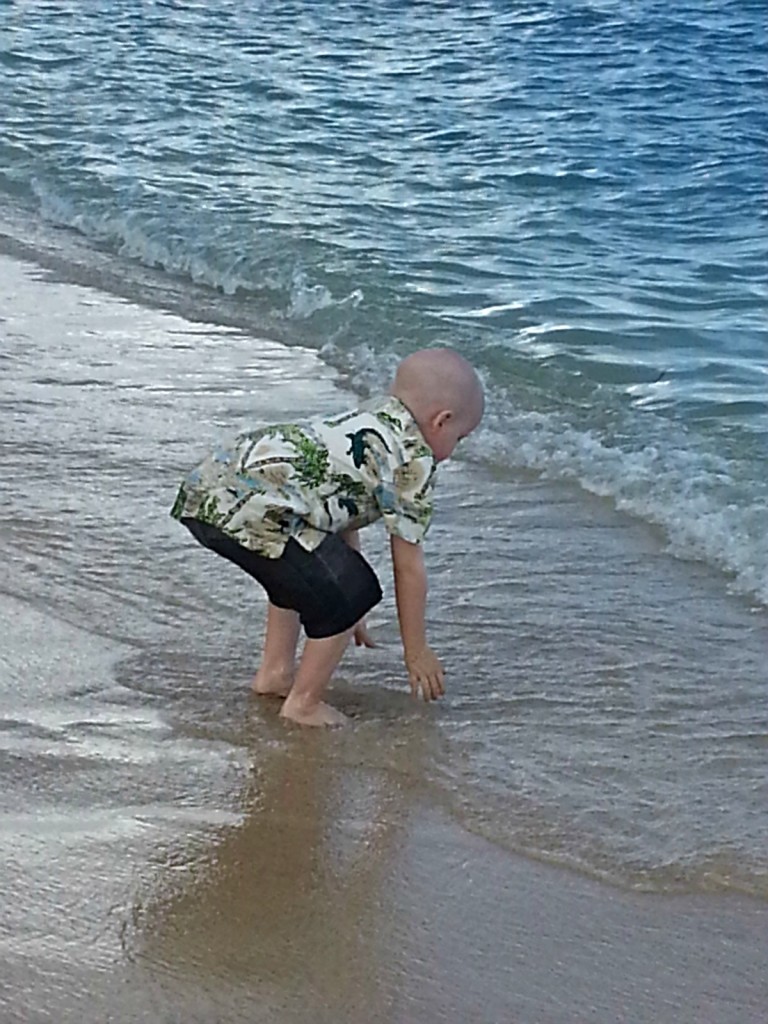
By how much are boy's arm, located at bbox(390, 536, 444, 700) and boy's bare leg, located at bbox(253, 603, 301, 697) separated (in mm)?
275

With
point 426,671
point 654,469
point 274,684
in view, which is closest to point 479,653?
point 426,671

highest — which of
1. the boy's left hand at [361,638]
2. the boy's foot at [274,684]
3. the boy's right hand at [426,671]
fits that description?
the boy's right hand at [426,671]

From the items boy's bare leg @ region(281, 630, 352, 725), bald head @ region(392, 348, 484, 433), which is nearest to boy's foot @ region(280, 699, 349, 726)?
boy's bare leg @ region(281, 630, 352, 725)

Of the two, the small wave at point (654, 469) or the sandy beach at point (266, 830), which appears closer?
the sandy beach at point (266, 830)

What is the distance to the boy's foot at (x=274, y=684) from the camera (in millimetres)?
3549

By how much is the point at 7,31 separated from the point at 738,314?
10716 millimetres

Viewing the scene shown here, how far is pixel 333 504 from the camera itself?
3.37 meters

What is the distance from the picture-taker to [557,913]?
277cm

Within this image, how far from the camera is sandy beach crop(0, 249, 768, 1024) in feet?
8.28

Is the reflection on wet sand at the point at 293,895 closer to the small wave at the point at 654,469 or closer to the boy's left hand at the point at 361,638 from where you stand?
the boy's left hand at the point at 361,638

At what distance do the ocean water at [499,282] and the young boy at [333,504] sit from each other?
1.09 ft

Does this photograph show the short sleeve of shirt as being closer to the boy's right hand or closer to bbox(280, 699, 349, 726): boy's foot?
the boy's right hand

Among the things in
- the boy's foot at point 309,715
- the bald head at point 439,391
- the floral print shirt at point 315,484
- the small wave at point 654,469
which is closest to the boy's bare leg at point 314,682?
the boy's foot at point 309,715

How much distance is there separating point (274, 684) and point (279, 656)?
62mm
